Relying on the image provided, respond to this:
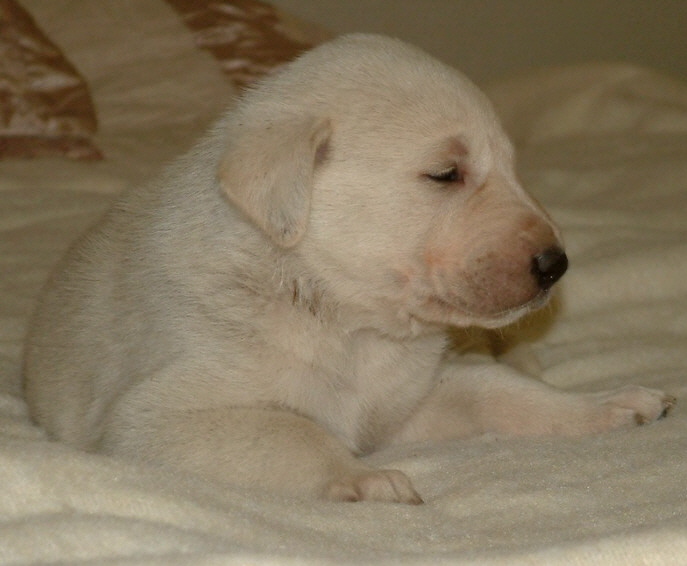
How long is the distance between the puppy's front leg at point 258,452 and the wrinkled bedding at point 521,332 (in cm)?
13

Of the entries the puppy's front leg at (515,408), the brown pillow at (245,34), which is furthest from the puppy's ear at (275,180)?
the brown pillow at (245,34)

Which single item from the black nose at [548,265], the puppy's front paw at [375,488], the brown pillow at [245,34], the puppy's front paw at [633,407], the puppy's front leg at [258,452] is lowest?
the brown pillow at [245,34]

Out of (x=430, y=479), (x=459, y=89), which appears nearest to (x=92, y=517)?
(x=430, y=479)

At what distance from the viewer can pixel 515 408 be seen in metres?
3.40

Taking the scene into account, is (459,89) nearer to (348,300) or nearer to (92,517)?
(348,300)

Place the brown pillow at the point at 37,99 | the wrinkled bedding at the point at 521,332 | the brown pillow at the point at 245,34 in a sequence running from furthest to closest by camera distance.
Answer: the brown pillow at the point at 245,34 → the brown pillow at the point at 37,99 → the wrinkled bedding at the point at 521,332

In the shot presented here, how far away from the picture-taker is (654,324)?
4176mm

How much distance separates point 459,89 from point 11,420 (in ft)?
5.49

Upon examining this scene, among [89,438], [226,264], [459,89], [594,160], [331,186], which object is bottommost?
[594,160]

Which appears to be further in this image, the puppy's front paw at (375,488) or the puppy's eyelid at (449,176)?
the puppy's eyelid at (449,176)

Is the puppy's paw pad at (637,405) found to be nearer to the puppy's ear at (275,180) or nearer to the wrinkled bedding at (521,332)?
the wrinkled bedding at (521,332)

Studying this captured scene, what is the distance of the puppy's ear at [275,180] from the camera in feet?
9.57

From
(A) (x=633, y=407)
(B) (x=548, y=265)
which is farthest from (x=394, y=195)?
(A) (x=633, y=407)

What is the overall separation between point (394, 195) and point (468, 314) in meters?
0.40
